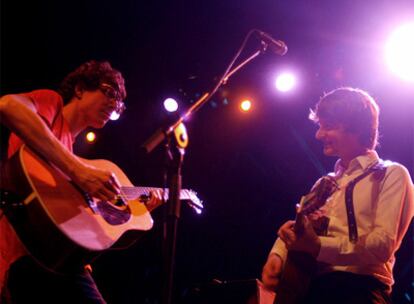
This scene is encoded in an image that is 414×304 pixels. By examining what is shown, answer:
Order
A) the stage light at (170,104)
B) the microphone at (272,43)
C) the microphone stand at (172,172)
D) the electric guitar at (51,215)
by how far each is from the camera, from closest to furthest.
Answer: the microphone stand at (172,172)
the electric guitar at (51,215)
the microphone at (272,43)
the stage light at (170,104)

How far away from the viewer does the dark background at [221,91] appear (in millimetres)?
5520

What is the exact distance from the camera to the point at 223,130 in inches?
289

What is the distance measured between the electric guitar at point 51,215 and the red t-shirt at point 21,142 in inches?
4.1

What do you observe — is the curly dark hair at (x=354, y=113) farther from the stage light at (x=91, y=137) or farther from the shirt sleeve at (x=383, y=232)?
the stage light at (x=91, y=137)

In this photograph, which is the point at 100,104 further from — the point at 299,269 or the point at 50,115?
the point at 299,269

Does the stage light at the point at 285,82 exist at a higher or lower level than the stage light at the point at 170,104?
higher

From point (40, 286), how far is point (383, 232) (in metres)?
1.95

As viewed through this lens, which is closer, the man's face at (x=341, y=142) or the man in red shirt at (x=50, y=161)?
the man in red shirt at (x=50, y=161)

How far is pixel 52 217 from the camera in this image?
2.22m

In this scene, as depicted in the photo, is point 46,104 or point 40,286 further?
point 46,104

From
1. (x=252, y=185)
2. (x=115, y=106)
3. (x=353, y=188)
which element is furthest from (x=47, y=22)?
Answer: (x=353, y=188)

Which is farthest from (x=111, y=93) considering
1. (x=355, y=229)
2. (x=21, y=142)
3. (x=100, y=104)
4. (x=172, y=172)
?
(x=355, y=229)

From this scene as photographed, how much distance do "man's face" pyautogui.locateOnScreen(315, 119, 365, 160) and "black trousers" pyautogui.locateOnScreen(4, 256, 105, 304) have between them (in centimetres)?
188

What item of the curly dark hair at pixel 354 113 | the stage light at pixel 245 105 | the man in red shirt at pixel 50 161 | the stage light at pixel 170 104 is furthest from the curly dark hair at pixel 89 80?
the stage light at pixel 245 105
